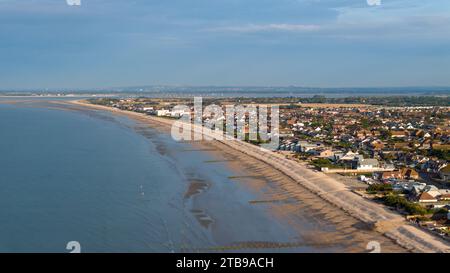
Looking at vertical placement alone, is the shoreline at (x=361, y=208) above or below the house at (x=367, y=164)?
below

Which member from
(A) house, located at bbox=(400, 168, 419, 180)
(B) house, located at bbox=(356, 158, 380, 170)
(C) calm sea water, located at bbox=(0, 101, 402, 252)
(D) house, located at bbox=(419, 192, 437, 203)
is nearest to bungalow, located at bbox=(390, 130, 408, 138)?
(B) house, located at bbox=(356, 158, 380, 170)

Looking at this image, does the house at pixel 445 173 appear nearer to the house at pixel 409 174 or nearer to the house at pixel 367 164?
the house at pixel 409 174

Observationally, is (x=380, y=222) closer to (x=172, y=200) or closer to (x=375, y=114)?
(x=172, y=200)

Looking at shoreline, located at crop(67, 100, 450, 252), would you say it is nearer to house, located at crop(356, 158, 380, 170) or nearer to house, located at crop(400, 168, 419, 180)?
house, located at crop(356, 158, 380, 170)

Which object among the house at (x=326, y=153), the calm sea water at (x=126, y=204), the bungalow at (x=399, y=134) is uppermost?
the bungalow at (x=399, y=134)

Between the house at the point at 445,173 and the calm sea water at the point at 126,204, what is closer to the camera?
the calm sea water at the point at 126,204

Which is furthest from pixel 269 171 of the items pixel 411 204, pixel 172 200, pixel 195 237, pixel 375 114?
pixel 375 114

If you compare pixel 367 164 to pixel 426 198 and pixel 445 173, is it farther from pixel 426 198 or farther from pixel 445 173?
pixel 426 198

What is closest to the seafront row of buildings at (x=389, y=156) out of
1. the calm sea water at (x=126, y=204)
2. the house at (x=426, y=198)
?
the house at (x=426, y=198)

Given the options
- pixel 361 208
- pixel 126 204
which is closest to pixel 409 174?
pixel 361 208
